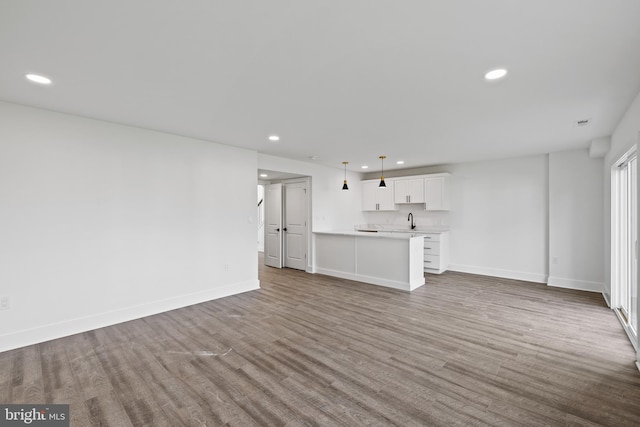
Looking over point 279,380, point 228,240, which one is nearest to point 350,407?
point 279,380

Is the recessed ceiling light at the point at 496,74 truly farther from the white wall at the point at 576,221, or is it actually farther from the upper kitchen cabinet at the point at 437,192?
the upper kitchen cabinet at the point at 437,192

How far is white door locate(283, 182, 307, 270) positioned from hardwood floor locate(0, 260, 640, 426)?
2.77 metres

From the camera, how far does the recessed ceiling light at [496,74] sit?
2254 millimetres

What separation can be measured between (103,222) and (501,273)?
705 cm

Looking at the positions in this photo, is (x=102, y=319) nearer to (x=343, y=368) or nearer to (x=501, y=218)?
(x=343, y=368)

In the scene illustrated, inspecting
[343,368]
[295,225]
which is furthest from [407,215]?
[343,368]

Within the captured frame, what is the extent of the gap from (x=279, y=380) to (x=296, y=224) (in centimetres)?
474

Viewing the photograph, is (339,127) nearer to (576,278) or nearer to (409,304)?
(409,304)

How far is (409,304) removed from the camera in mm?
4242

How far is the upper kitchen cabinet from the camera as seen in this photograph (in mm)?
6422

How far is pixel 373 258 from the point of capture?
5520 mm

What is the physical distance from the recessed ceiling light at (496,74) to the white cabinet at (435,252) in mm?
4395

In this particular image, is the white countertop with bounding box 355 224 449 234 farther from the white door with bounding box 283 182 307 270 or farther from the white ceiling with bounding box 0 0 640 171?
the white ceiling with bounding box 0 0 640 171

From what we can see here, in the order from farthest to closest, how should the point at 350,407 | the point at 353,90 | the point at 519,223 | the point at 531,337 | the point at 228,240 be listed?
the point at 519,223 → the point at 228,240 → the point at 531,337 → the point at 353,90 → the point at 350,407
